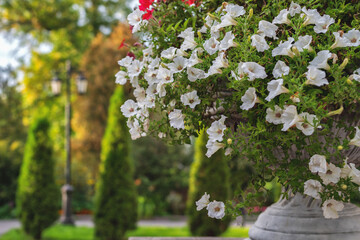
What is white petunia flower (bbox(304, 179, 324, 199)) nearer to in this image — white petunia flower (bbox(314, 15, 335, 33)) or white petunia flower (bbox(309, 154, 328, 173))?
white petunia flower (bbox(309, 154, 328, 173))

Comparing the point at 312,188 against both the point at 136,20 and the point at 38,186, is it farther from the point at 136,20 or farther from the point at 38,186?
the point at 38,186

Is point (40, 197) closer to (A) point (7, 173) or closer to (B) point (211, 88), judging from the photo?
(A) point (7, 173)

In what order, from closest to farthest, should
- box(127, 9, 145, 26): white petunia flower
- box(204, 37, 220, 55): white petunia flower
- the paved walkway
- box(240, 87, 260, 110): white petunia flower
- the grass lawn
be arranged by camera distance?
box(240, 87, 260, 110): white petunia flower → box(204, 37, 220, 55): white petunia flower → box(127, 9, 145, 26): white petunia flower → the grass lawn → the paved walkway

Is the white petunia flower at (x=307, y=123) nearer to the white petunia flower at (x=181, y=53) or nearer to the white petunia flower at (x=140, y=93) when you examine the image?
the white petunia flower at (x=181, y=53)

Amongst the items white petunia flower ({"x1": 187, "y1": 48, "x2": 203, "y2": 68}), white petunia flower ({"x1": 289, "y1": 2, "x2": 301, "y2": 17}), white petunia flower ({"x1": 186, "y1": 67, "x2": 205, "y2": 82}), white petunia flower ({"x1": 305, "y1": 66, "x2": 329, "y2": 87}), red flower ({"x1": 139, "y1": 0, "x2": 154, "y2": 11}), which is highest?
red flower ({"x1": 139, "y1": 0, "x2": 154, "y2": 11})

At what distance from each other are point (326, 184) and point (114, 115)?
7055 mm

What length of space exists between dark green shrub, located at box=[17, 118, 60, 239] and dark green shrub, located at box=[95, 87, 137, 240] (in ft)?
4.63

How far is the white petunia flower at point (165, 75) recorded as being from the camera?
1548mm

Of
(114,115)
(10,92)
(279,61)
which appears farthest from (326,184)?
(10,92)

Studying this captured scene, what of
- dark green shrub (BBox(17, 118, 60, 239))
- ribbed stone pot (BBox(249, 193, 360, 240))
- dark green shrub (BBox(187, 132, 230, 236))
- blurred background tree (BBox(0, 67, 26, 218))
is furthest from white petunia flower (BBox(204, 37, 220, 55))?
blurred background tree (BBox(0, 67, 26, 218))

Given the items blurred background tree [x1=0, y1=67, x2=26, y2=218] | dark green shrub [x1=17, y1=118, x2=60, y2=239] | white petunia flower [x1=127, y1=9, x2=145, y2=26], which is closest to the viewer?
white petunia flower [x1=127, y1=9, x2=145, y2=26]

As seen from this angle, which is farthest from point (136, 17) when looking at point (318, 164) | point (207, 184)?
point (207, 184)

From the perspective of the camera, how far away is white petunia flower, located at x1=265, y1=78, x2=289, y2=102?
4.18ft

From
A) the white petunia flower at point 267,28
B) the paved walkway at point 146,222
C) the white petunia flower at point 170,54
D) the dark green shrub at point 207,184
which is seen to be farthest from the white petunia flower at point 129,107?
the paved walkway at point 146,222
